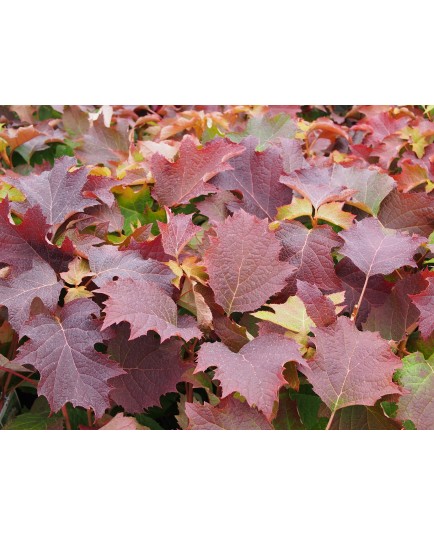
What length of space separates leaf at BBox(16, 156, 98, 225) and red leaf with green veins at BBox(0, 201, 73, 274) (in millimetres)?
95

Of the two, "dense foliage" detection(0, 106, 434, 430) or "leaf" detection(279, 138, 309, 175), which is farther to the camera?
"leaf" detection(279, 138, 309, 175)

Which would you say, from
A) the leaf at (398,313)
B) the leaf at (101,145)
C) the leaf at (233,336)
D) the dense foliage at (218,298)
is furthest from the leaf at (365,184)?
the leaf at (101,145)

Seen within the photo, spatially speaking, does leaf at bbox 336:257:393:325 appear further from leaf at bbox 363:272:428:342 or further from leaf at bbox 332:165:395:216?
leaf at bbox 332:165:395:216

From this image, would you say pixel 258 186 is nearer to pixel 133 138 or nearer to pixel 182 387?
pixel 182 387

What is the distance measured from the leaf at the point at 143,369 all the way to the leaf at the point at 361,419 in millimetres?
255

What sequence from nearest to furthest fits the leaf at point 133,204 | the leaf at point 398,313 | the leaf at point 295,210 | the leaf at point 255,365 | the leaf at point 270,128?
the leaf at point 255,365 < the leaf at point 398,313 < the leaf at point 295,210 < the leaf at point 133,204 < the leaf at point 270,128

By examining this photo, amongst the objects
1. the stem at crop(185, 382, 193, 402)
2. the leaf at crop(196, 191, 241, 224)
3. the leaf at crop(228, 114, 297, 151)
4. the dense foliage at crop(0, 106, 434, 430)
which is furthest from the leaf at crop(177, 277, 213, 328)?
the leaf at crop(228, 114, 297, 151)

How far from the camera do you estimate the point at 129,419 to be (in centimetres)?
92

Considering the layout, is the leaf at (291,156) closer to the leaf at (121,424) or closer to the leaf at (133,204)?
the leaf at (133,204)

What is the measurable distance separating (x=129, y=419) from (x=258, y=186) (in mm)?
543

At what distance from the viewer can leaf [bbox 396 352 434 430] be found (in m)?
0.90

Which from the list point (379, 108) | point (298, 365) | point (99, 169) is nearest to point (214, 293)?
point (298, 365)

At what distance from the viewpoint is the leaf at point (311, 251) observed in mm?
1044

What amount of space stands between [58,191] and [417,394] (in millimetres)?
737
